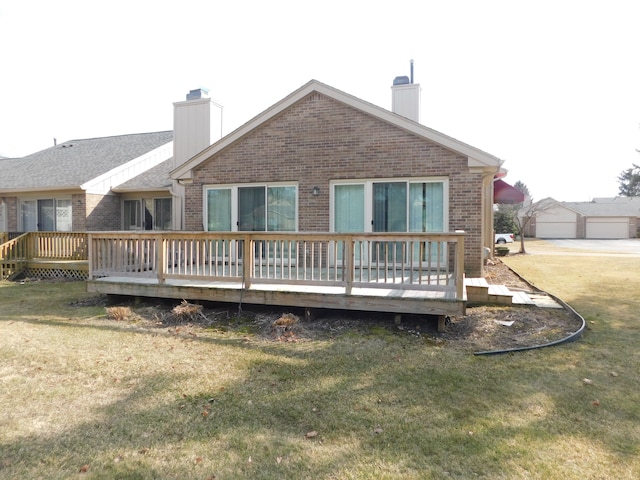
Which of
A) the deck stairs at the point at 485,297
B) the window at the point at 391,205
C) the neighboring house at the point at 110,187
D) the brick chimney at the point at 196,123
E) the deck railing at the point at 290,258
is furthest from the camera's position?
the neighboring house at the point at 110,187

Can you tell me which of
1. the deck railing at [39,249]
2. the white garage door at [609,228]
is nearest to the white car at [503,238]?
the white garage door at [609,228]

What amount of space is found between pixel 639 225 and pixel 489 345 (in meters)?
56.6

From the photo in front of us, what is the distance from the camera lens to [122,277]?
8266mm

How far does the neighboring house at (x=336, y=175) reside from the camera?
8.69 metres

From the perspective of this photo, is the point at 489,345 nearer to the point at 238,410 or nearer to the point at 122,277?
the point at 238,410

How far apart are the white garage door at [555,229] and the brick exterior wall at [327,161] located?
4487 cm

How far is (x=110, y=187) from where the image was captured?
51.8 ft

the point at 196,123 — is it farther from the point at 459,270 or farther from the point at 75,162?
the point at 459,270

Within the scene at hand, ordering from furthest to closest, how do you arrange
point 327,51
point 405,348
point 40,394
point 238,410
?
point 327,51 → point 405,348 → point 40,394 → point 238,410

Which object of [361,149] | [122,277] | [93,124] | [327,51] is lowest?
[122,277]

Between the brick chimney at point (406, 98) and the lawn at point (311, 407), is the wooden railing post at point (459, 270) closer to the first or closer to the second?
the lawn at point (311, 407)

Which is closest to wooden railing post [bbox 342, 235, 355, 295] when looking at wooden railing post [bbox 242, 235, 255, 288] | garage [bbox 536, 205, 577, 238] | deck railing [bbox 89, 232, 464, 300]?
deck railing [bbox 89, 232, 464, 300]

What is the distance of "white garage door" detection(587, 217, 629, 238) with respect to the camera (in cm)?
4681

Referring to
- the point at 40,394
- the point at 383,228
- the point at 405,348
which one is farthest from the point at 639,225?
the point at 40,394
